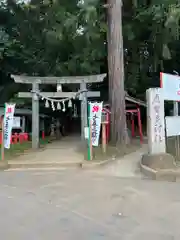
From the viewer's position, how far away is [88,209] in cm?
527

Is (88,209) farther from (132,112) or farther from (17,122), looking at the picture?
(17,122)

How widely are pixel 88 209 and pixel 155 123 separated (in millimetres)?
4349

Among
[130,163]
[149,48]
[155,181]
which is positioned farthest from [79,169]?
[149,48]

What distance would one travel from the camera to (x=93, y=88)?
70.6 ft

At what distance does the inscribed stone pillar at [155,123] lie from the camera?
8836 mm

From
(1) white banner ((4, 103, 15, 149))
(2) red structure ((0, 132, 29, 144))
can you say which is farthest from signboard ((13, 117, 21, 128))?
(1) white banner ((4, 103, 15, 149))

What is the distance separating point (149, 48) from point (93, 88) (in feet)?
16.4

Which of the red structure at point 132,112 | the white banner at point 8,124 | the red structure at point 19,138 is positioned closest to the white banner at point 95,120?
the red structure at point 132,112

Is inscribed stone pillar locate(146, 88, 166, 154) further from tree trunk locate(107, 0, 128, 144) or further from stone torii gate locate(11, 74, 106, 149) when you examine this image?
stone torii gate locate(11, 74, 106, 149)

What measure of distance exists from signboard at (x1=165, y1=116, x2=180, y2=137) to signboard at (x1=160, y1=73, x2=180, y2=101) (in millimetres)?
621

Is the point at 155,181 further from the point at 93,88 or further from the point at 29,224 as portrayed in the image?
the point at 93,88

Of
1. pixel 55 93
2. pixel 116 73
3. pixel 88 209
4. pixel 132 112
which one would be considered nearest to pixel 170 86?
pixel 116 73

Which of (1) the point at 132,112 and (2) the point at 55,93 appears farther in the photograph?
(1) the point at 132,112

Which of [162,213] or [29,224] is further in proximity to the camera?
[162,213]
